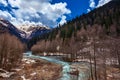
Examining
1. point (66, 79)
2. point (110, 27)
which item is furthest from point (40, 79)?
point (110, 27)

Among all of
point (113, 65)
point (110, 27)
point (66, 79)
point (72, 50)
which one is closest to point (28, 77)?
point (66, 79)

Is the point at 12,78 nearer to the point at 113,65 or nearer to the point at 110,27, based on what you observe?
the point at 113,65

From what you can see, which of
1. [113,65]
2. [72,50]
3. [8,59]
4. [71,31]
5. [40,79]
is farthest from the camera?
[71,31]

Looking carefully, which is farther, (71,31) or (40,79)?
(71,31)

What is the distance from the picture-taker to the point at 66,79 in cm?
5897

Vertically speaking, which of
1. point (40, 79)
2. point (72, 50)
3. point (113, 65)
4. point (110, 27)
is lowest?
point (40, 79)

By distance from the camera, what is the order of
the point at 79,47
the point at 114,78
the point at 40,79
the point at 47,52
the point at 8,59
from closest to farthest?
the point at 114,78 < the point at 40,79 < the point at 8,59 < the point at 79,47 < the point at 47,52

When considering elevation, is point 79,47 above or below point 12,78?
above

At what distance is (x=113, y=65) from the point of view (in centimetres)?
7775

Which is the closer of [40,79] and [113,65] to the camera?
[40,79]

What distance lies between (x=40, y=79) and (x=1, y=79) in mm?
13379

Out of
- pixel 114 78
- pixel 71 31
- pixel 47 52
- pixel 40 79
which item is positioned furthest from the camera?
pixel 71 31

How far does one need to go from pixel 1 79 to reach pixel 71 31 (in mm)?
144010

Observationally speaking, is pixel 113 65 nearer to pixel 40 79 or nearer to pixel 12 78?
pixel 40 79
